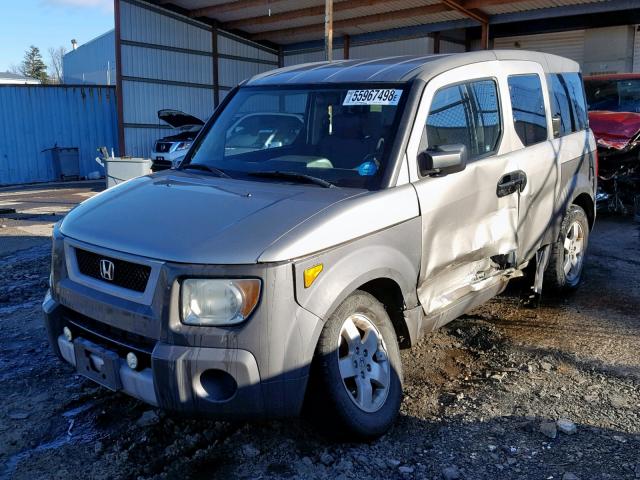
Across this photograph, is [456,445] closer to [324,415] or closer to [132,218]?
[324,415]

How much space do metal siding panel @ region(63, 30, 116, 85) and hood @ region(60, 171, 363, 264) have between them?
32.2 m

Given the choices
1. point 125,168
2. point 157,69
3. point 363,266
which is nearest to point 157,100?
point 157,69

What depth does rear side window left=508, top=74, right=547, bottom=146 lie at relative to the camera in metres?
4.65

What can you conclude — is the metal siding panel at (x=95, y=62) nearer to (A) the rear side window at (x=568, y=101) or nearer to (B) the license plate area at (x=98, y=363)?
(A) the rear side window at (x=568, y=101)

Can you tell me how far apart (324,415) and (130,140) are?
62.1ft

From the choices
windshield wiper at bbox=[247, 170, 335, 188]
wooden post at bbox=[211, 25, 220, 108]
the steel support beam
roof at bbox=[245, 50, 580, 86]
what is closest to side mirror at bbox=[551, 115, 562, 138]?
roof at bbox=[245, 50, 580, 86]

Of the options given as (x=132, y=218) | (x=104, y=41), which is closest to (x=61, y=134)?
(x=104, y=41)

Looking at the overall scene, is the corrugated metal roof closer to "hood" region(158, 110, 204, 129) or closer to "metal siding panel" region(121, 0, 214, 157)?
"hood" region(158, 110, 204, 129)

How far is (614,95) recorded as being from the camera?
10406 millimetres

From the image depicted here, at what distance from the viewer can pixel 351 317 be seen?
3227mm

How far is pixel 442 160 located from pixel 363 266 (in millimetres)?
847

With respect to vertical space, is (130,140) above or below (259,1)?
below

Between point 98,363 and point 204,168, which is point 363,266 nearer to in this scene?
point 98,363

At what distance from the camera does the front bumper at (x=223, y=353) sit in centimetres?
274
